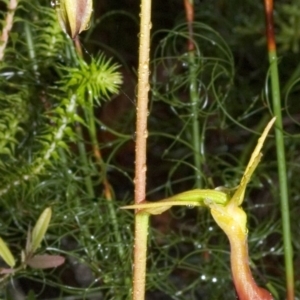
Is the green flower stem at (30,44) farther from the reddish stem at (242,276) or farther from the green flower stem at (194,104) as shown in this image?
the reddish stem at (242,276)

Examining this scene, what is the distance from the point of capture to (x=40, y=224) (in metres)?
0.46

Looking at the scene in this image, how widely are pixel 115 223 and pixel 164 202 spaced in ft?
0.98

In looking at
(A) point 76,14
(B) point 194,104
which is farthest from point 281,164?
(A) point 76,14

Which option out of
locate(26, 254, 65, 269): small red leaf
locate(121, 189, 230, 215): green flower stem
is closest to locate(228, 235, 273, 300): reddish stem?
locate(121, 189, 230, 215): green flower stem

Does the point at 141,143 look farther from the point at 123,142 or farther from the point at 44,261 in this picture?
the point at 123,142

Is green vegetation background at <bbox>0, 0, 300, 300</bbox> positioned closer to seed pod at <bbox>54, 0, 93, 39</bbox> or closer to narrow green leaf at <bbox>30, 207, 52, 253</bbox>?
narrow green leaf at <bbox>30, 207, 52, 253</bbox>

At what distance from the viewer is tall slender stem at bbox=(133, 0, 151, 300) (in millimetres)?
300

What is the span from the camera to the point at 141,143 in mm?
311

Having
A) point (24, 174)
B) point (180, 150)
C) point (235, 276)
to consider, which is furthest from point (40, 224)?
point (180, 150)

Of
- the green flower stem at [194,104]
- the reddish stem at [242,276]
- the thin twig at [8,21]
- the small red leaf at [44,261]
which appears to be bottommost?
the small red leaf at [44,261]

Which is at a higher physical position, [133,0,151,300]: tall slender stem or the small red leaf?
[133,0,151,300]: tall slender stem

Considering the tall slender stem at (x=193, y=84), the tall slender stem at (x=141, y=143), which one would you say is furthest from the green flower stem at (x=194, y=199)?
the tall slender stem at (x=193, y=84)

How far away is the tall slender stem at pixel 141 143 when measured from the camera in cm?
30

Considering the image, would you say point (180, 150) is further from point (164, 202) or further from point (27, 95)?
point (164, 202)
